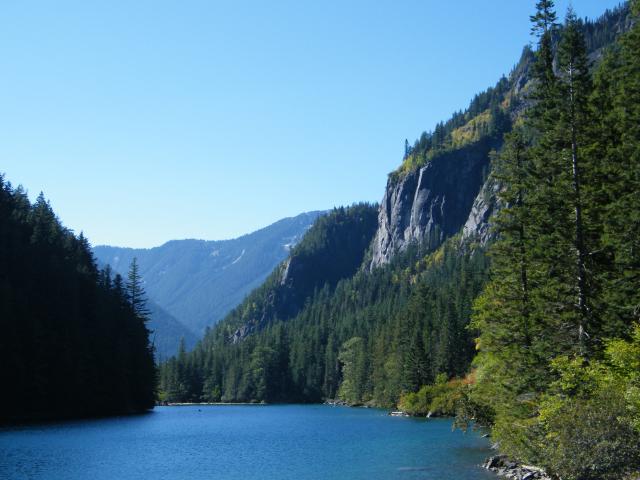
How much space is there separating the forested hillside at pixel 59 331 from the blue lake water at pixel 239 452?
23.8 feet

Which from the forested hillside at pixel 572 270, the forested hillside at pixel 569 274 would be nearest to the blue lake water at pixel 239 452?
the forested hillside at pixel 569 274

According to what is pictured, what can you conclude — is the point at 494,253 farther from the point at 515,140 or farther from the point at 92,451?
the point at 92,451

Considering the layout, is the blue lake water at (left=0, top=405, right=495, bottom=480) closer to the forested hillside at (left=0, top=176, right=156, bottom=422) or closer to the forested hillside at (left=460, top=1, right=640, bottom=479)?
the forested hillside at (left=0, top=176, right=156, bottom=422)

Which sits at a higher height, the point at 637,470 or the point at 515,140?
the point at 515,140

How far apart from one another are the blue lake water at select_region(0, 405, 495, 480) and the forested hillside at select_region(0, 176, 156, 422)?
23.8 feet

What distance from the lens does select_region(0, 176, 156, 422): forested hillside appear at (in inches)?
3187

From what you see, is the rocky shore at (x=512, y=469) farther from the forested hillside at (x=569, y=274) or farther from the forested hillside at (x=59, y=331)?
the forested hillside at (x=59, y=331)

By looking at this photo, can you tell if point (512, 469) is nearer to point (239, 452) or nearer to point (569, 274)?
point (569, 274)

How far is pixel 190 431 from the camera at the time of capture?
263 ft

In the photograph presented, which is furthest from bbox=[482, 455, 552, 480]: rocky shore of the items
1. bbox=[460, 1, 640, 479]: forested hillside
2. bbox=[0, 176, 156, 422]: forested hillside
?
bbox=[0, 176, 156, 422]: forested hillside

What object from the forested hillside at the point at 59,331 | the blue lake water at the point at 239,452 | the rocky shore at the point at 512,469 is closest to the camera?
the rocky shore at the point at 512,469

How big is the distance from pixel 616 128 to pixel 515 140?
816 cm

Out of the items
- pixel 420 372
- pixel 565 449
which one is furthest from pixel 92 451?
pixel 420 372

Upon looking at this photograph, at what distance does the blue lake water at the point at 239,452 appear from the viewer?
145 feet
